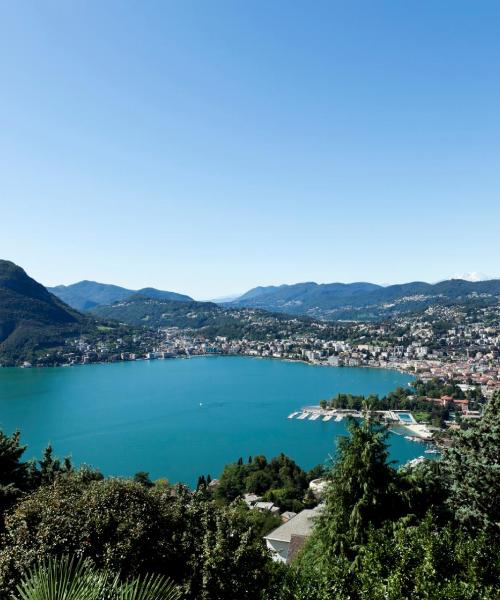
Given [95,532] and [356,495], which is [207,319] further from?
[95,532]

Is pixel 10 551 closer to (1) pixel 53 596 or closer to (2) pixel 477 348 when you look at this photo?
(1) pixel 53 596

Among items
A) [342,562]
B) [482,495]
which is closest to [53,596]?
[342,562]

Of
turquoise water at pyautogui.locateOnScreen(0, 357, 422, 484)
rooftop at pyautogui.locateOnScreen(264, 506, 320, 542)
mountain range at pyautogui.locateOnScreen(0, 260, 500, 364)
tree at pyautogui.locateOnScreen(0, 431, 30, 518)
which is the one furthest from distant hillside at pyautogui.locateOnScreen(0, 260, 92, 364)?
tree at pyautogui.locateOnScreen(0, 431, 30, 518)

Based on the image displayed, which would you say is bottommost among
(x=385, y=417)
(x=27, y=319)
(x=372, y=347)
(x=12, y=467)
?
A: (x=385, y=417)

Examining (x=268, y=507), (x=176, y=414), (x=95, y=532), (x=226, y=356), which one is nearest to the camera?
(x=95, y=532)

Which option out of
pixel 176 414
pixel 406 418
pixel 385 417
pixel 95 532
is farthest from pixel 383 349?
pixel 95 532

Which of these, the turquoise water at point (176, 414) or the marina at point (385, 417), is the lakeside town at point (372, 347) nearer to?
the turquoise water at point (176, 414)
